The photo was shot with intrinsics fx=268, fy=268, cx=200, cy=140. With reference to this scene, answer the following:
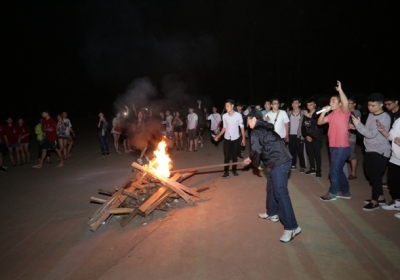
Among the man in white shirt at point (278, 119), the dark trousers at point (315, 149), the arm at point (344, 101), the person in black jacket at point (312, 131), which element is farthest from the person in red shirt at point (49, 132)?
the arm at point (344, 101)

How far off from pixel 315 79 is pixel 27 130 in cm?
3380

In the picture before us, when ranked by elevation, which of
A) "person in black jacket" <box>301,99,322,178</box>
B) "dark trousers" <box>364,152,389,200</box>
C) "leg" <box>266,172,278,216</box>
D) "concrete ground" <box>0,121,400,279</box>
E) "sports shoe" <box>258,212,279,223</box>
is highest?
"person in black jacket" <box>301,99,322,178</box>

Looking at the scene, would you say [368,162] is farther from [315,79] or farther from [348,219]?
[315,79]

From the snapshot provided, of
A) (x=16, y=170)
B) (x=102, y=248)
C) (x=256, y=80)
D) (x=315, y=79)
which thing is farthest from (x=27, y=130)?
(x=315, y=79)

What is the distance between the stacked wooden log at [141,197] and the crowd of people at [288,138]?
1455mm

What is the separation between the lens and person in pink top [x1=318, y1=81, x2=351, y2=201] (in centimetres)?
536

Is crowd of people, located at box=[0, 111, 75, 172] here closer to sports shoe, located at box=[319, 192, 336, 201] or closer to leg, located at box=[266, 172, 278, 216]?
leg, located at box=[266, 172, 278, 216]

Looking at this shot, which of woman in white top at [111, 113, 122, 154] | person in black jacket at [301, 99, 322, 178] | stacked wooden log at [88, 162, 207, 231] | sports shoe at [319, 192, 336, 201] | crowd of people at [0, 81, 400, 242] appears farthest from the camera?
woman in white top at [111, 113, 122, 154]

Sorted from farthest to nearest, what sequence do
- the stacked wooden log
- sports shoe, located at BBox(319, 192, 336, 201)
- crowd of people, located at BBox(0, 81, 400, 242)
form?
sports shoe, located at BBox(319, 192, 336, 201) → the stacked wooden log → crowd of people, located at BBox(0, 81, 400, 242)

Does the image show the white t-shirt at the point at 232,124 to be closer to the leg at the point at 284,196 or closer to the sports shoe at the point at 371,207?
the leg at the point at 284,196

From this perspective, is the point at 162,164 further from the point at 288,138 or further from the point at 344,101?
the point at 344,101

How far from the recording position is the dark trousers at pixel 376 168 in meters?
4.95

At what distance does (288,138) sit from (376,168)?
9.63ft

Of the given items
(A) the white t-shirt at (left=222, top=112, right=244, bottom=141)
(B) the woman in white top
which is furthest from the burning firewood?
(B) the woman in white top
